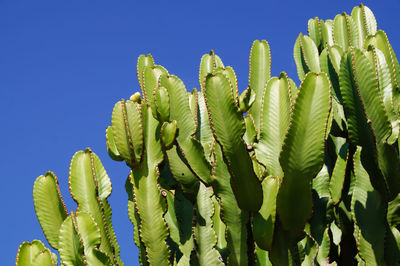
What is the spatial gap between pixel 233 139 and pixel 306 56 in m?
1.49

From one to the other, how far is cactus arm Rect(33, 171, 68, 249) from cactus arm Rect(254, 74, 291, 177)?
1159 mm

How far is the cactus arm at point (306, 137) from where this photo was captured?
2.65m

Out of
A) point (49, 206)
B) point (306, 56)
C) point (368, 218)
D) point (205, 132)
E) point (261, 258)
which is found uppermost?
A: point (306, 56)

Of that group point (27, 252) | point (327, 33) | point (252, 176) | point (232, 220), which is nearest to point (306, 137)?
point (252, 176)

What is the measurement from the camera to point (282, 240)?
2.84 meters

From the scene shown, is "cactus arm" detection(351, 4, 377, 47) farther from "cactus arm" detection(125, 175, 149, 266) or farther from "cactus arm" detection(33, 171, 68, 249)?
"cactus arm" detection(33, 171, 68, 249)

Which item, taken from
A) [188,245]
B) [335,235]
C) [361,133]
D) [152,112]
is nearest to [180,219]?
[188,245]

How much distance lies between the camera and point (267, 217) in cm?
280

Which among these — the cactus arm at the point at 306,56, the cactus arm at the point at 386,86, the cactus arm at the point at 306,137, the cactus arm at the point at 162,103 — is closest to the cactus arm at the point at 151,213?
the cactus arm at the point at 162,103

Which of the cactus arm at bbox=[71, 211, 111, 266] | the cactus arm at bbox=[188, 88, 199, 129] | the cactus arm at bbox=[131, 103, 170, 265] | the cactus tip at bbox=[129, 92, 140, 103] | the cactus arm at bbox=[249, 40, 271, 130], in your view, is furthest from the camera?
the cactus arm at bbox=[249, 40, 271, 130]

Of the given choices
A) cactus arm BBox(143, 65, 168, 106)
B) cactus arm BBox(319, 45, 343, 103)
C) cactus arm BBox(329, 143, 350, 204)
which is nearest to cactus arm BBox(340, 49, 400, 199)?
cactus arm BBox(329, 143, 350, 204)

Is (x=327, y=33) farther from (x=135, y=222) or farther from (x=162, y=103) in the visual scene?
(x=135, y=222)

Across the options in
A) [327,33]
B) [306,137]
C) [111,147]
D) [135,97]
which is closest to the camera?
[306,137]

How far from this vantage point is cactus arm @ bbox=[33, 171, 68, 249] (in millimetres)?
3252
